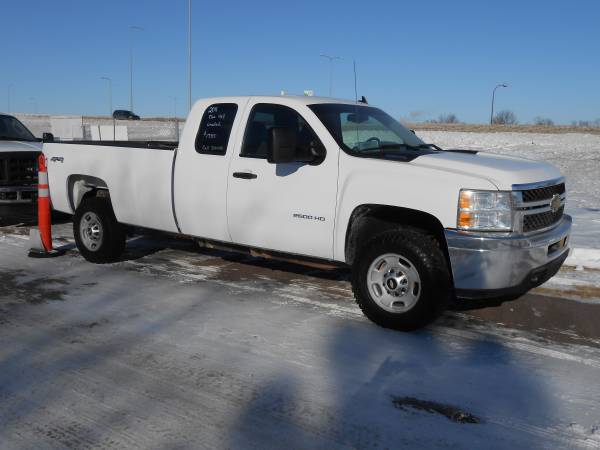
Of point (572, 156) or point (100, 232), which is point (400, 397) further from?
point (572, 156)

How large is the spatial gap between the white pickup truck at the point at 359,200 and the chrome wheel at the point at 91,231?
1.44 feet

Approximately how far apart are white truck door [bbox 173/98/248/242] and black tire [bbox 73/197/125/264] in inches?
47.9

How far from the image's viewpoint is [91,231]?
7.43 meters

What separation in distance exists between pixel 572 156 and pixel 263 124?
69.0ft

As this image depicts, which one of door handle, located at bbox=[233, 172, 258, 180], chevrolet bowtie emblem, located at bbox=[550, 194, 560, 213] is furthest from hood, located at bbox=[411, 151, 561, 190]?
door handle, located at bbox=[233, 172, 258, 180]

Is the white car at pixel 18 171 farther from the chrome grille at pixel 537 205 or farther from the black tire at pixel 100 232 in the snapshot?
the chrome grille at pixel 537 205

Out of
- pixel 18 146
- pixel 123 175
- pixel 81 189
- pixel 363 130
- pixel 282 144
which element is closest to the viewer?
pixel 282 144

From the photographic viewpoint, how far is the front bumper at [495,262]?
447 centimetres

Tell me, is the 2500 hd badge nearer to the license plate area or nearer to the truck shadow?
the truck shadow

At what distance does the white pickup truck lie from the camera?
4.57 metres

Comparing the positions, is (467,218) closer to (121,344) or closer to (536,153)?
(121,344)

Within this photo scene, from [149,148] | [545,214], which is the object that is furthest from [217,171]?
[545,214]

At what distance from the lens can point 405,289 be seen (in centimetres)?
496

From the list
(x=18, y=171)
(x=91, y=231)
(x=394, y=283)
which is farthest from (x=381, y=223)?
(x=18, y=171)
